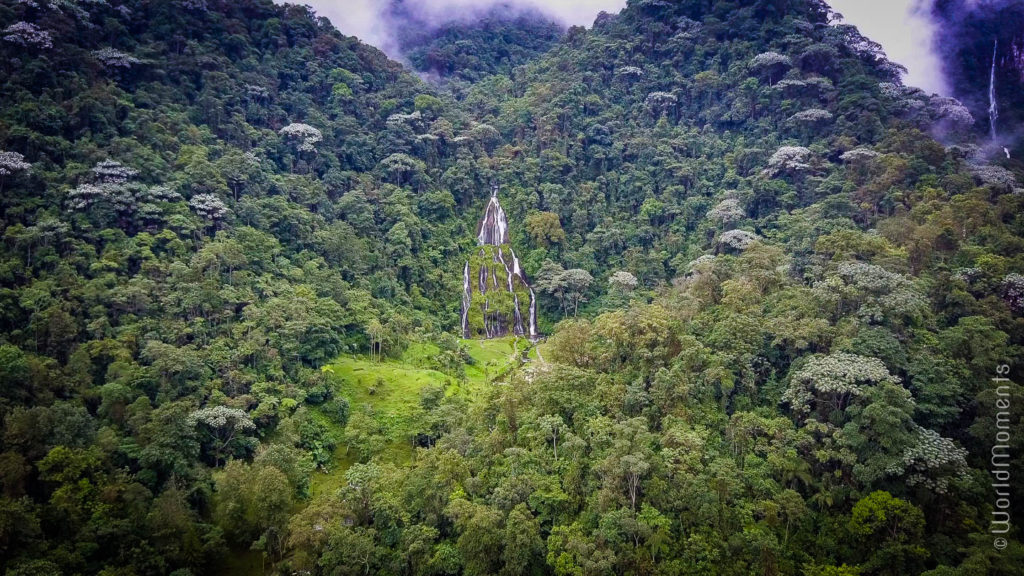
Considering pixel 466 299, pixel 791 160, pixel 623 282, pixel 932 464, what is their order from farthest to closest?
pixel 466 299
pixel 791 160
pixel 623 282
pixel 932 464

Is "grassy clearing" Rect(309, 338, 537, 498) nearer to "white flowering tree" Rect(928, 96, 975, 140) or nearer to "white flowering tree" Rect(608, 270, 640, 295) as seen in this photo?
"white flowering tree" Rect(608, 270, 640, 295)

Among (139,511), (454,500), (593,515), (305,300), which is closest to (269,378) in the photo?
(305,300)

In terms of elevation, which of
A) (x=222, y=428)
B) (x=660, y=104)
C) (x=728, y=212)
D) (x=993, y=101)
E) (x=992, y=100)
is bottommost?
(x=222, y=428)

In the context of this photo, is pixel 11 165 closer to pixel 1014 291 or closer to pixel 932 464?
pixel 932 464

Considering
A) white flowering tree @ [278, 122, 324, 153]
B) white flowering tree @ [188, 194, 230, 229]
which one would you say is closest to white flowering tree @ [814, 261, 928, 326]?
white flowering tree @ [188, 194, 230, 229]

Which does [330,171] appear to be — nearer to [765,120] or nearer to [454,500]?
[454,500]

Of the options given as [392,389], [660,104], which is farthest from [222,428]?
[660,104]

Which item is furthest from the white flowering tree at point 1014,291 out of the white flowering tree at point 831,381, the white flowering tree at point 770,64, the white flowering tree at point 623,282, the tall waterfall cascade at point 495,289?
the white flowering tree at point 770,64
